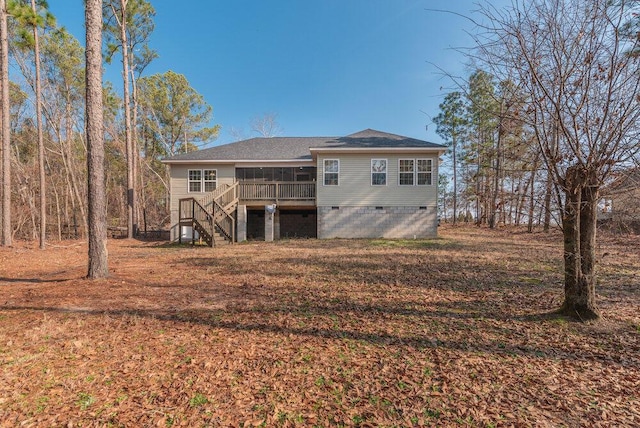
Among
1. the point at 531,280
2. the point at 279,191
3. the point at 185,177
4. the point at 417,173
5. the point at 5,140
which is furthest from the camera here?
the point at 185,177

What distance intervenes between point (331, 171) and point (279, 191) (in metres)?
3.00

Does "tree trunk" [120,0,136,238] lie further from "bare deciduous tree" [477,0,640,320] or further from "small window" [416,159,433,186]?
"bare deciduous tree" [477,0,640,320]

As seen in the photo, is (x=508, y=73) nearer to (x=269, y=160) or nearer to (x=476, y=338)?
(x=476, y=338)

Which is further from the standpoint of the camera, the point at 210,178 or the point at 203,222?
the point at 210,178

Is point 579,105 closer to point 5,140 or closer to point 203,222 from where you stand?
point 203,222

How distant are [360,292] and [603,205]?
3933mm

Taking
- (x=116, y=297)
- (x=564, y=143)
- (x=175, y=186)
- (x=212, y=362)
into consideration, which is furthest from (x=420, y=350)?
(x=175, y=186)

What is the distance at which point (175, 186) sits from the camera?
52.7 feet

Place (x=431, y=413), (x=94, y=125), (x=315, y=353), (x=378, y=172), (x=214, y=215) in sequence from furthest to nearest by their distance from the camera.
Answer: (x=378, y=172), (x=214, y=215), (x=94, y=125), (x=315, y=353), (x=431, y=413)

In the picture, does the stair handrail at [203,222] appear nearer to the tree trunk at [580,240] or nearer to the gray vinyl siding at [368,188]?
the gray vinyl siding at [368,188]

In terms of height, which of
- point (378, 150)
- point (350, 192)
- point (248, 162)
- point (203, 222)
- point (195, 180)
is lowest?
point (203, 222)

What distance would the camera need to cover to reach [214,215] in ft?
43.5

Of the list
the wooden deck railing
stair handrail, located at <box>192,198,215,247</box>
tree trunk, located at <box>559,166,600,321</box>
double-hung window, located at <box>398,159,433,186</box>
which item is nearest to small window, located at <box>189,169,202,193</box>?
the wooden deck railing

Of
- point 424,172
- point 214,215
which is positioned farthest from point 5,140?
point 424,172
